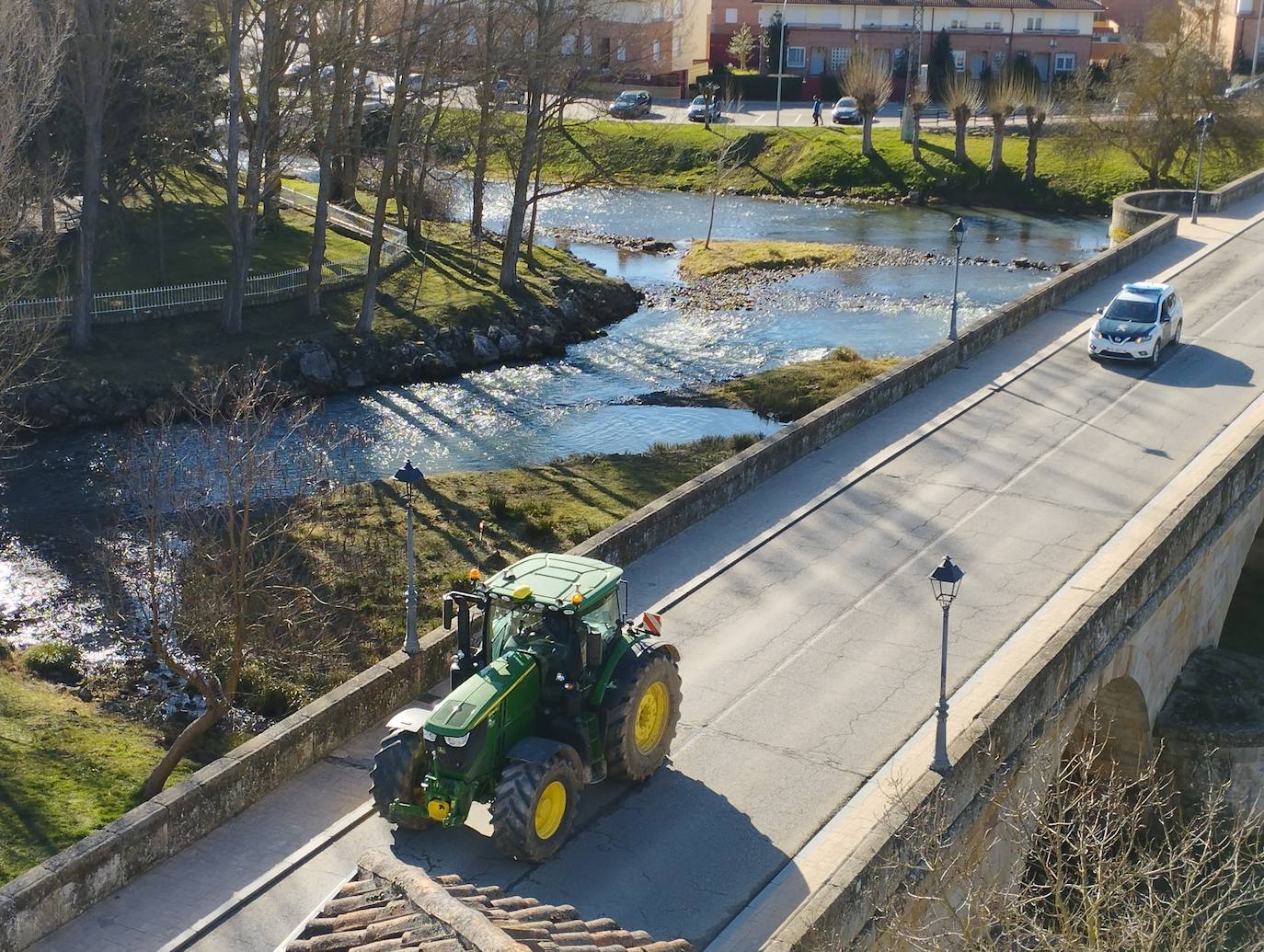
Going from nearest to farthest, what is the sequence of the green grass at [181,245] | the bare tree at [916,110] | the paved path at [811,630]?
the paved path at [811,630] → the green grass at [181,245] → the bare tree at [916,110]

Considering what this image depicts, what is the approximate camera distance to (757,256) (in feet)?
196

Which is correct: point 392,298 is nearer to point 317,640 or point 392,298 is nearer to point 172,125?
point 172,125

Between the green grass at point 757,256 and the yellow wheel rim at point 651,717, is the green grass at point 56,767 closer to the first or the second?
the yellow wheel rim at point 651,717

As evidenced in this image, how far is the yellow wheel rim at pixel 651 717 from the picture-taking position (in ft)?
53.2

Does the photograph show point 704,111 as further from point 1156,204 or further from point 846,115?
point 1156,204

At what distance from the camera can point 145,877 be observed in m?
15.1

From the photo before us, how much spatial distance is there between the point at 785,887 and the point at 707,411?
25.8 m

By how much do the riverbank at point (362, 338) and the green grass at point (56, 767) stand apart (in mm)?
14030

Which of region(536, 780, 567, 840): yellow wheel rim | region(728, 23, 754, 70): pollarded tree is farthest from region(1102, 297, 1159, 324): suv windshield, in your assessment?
region(728, 23, 754, 70): pollarded tree

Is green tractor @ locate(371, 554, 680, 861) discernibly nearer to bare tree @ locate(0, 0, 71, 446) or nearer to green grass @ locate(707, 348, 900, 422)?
bare tree @ locate(0, 0, 71, 446)

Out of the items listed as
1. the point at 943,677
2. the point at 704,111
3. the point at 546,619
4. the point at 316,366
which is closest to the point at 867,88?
the point at 704,111

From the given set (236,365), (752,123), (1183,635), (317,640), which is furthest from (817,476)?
(752,123)

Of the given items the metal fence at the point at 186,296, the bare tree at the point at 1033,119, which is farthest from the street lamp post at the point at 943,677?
the bare tree at the point at 1033,119

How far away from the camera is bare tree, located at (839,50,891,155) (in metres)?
73.8
